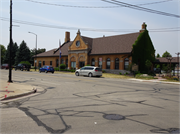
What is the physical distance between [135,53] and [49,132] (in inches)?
1246

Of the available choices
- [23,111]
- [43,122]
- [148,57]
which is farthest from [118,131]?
[148,57]

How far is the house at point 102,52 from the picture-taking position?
35219mm

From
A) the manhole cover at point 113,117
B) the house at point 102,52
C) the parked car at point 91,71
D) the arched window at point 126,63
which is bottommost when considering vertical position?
the manhole cover at point 113,117

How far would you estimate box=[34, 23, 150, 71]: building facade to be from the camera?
116ft

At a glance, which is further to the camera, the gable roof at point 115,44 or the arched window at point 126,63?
the gable roof at point 115,44

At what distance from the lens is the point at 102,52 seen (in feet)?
125

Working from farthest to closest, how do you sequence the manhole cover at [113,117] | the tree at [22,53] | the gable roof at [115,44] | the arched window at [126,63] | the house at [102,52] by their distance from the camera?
the tree at [22,53]
the gable roof at [115,44]
the house at [102,52]
the arched window at [126,63]
the manhole cover at [113,117]

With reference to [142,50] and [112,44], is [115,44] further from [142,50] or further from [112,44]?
[142,50]

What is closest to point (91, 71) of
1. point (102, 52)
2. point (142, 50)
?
point (102, 52)

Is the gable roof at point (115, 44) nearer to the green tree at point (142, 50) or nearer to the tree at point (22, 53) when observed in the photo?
the green tree at point (142, 50)

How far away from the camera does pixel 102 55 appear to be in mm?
38438

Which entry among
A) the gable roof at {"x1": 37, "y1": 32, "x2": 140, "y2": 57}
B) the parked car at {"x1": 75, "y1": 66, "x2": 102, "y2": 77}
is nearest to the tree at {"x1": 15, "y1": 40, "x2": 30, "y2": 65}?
the gable roof at {"x1": 37, "y1": 32, "x2": 140, "y2": 57}

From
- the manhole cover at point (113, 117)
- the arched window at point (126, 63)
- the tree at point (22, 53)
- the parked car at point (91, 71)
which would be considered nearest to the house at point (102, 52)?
the arched window at point (126, 63)

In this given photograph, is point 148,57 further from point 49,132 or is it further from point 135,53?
point 49,132
